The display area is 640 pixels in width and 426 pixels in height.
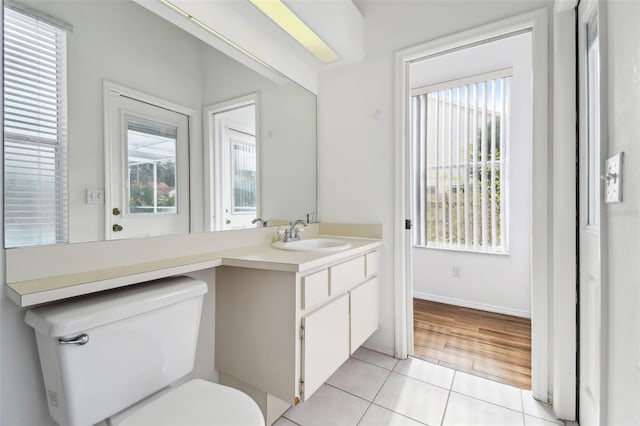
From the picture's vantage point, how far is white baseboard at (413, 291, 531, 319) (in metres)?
2.65

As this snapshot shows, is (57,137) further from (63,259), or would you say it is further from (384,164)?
(384,164)

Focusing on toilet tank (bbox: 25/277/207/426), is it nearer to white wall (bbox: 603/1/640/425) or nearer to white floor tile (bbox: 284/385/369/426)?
white floor tile (bbox: 284/385/369/426)

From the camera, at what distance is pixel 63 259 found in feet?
3.16

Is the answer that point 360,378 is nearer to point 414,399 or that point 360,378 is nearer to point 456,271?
point 414,399

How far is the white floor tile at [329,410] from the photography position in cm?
140

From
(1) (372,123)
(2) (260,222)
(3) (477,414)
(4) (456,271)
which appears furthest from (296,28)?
(4) (456,271)

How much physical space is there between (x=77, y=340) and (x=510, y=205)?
3.14 metres

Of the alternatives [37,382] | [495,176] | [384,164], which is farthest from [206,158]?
[495,176]

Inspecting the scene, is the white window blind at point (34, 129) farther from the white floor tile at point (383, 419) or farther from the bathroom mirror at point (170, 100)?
the white floor tile at point (383, 419)

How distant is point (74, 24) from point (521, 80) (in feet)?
10.5

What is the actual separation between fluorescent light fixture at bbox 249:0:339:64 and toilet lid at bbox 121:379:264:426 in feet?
5.90

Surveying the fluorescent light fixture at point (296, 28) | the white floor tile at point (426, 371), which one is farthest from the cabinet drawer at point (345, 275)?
the fluorescent light fixture at point (296, 28)

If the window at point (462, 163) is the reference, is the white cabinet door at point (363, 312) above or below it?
below

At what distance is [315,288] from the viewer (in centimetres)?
130
